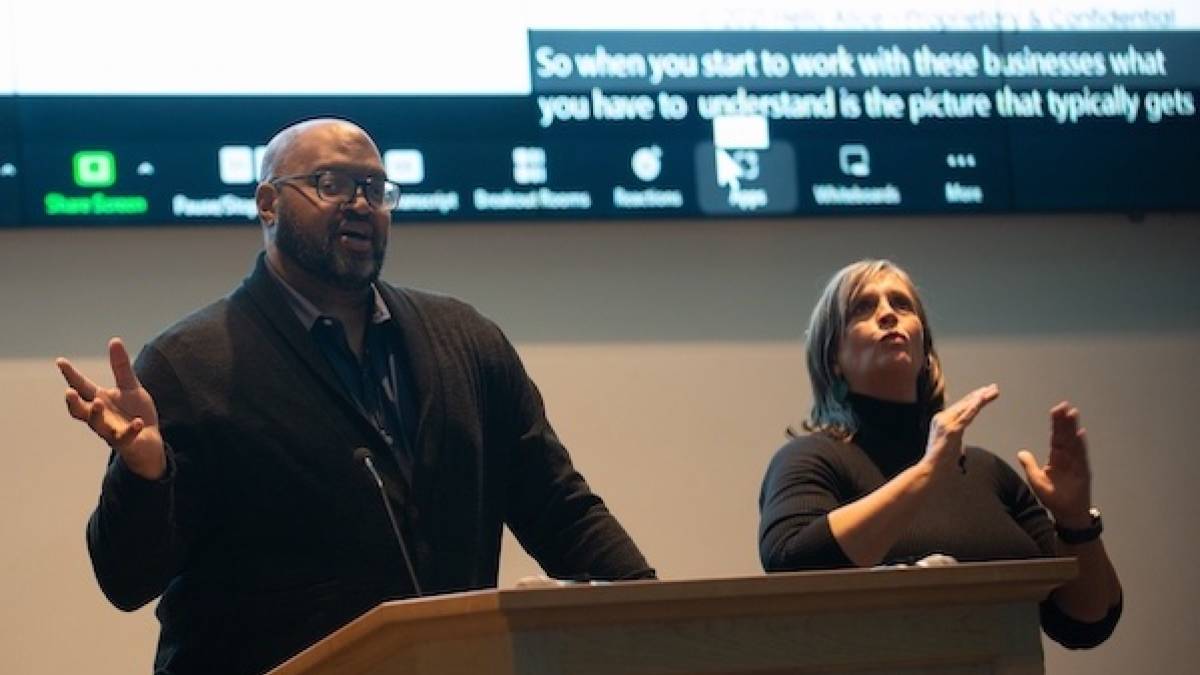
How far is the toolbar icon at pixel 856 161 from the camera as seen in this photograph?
4.14 metres

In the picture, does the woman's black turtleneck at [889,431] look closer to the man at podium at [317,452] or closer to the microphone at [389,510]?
the man at podium at [317,452]

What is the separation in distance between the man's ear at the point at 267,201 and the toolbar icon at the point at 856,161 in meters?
1.65

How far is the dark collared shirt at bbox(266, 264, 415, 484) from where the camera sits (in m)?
2.67

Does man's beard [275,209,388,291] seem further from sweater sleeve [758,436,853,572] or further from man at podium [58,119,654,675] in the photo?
sweater sleeve [758,436,853,572]

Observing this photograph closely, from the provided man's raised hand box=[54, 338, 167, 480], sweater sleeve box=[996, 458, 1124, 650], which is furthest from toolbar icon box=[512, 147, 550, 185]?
man's raised hand box=[54, 338, 167, 480]

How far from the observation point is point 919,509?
2645mm

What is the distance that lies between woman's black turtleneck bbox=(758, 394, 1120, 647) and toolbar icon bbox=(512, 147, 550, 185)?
4.11ft

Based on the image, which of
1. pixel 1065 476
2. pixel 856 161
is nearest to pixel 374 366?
pixel 1065 476

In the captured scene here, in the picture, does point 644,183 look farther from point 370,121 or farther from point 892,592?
point 892,592

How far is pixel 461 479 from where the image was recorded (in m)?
2.68

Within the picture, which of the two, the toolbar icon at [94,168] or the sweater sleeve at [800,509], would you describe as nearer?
the sweater sleeve at [800,509]

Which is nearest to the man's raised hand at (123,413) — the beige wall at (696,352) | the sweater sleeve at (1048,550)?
the sweater sleeve at (1048,550)

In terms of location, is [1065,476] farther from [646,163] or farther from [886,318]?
[646,163]

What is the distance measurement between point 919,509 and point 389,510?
0.70 m
